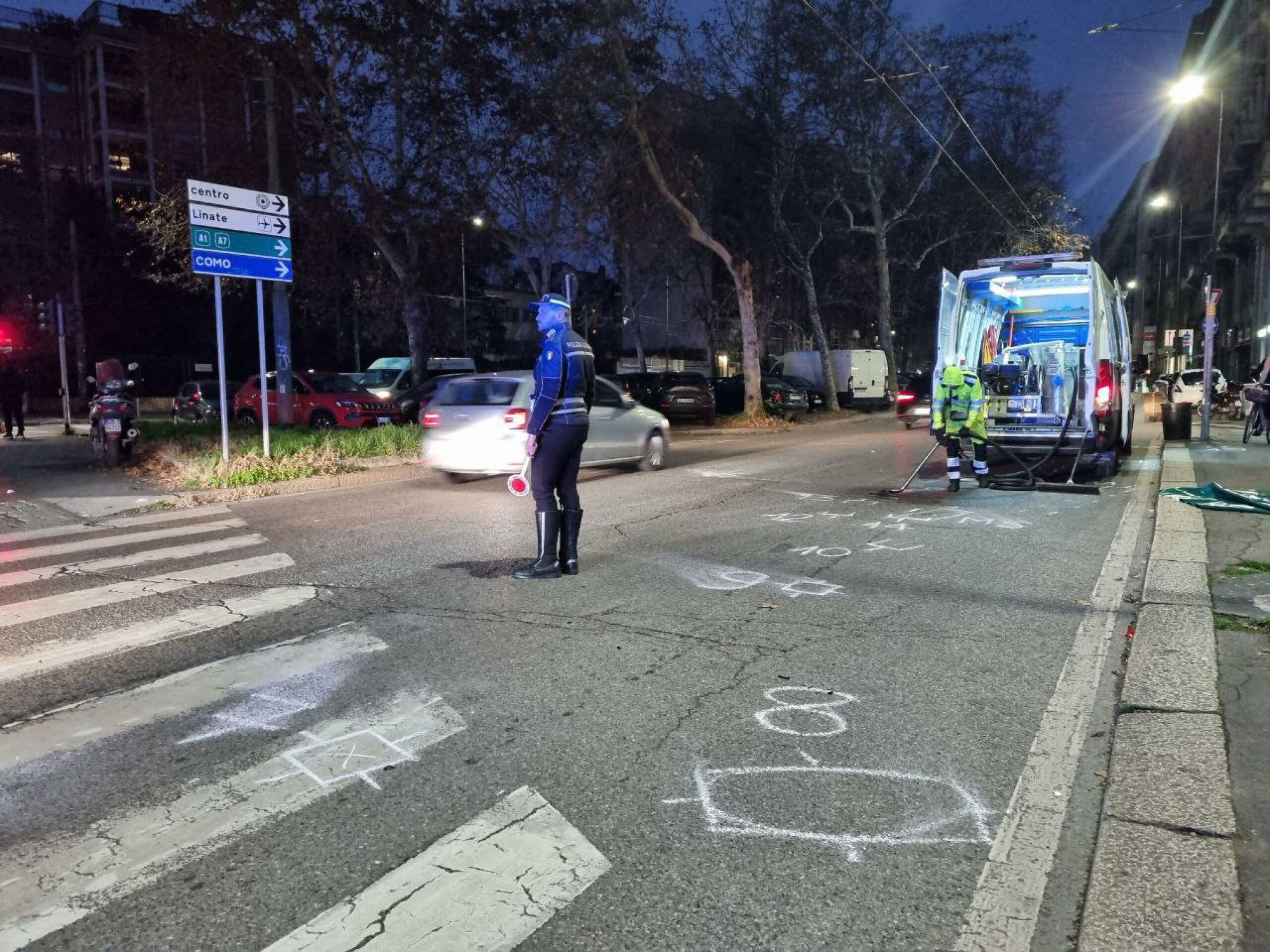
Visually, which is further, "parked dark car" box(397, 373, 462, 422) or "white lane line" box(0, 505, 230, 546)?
"parked dark car" box(397, 373, 462, 422)

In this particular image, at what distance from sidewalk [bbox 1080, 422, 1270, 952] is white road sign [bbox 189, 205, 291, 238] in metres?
12.0

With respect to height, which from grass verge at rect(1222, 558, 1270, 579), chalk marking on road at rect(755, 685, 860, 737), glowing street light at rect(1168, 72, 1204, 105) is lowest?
chalk marking on road at rect(755, 685, 860, 737)

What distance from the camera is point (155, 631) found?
221 inches

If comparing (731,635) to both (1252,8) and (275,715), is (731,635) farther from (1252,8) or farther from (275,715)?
(1252,8)

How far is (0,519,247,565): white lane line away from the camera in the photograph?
813 centimetres

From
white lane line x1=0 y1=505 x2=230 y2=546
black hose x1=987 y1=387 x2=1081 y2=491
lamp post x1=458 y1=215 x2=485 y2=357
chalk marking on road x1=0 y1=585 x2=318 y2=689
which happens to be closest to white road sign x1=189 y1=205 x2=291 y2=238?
white lane line x1=0 y1=505 x2=230 y2=546

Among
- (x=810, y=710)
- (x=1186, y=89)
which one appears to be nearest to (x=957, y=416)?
(x=810, y=710)

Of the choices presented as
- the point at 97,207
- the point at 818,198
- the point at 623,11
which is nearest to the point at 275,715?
the point at 623,11

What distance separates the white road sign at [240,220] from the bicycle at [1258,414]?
15.3 meters

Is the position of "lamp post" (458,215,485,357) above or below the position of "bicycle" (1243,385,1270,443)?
above

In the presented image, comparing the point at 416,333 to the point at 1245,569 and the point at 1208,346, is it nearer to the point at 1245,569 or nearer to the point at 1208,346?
the point at 1208,346

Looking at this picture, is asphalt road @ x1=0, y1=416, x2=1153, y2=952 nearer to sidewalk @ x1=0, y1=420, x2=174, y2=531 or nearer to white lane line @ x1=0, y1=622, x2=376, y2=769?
white lane line @ x1=0, y1=622, x2=376, y2=769

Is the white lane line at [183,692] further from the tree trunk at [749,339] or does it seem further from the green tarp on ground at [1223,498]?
the tree trunk at [749,339]

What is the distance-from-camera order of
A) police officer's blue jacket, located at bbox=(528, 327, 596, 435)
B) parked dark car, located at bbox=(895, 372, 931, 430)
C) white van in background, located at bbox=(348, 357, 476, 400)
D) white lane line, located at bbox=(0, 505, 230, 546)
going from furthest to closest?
1. white van in background, located at bbox=(348, 357, 476, 400)
2. parked dark car, located at bbox=(895, 372, 931, 430)
3. white lane line, located at bbox=(0, 505, 230, 546)
4. police officer's blue jacket, located at bbox=(528, 327, 596, 435)
